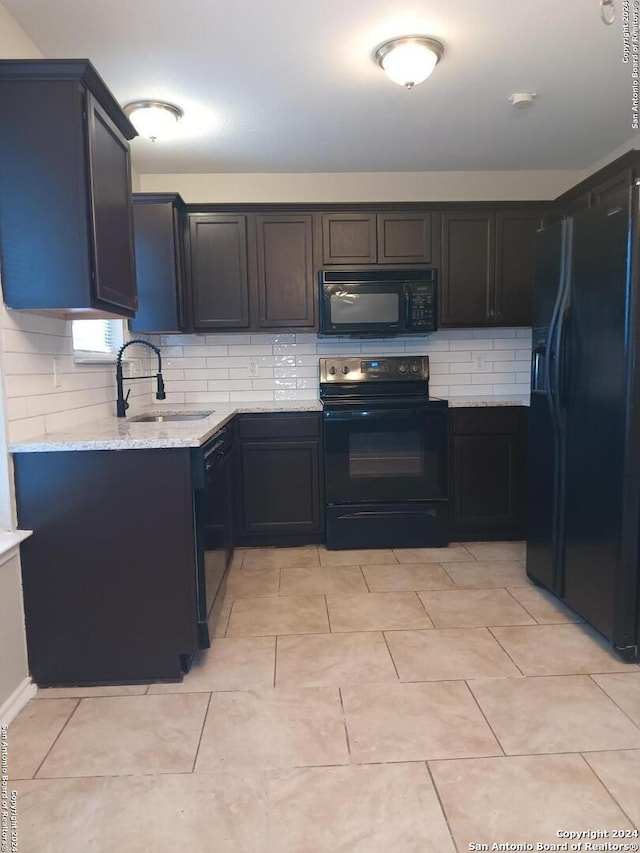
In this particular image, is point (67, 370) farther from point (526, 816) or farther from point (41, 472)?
point (526, 816)

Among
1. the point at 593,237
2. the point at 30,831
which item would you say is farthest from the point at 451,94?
the point at 30,831

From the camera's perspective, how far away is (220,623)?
2.57 meters

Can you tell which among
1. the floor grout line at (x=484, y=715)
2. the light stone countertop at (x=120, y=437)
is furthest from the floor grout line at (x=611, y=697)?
the light stone countertop at (x=120, y=437)

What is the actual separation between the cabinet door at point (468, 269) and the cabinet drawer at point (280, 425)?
115cm

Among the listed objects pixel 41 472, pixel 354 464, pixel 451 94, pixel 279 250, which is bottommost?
pixel 354 464

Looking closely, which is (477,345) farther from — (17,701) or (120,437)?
(17,701)

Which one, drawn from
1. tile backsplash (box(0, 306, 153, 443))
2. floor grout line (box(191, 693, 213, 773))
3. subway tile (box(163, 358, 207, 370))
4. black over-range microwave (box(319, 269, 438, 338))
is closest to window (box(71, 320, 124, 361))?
tile backsplash (box(0, 306, 153, 443))

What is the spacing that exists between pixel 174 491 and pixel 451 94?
7.67 feet

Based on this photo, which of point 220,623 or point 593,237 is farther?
point 220,623

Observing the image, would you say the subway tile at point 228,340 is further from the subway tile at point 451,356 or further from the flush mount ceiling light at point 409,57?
the flush mount ceiling light at point 409,57

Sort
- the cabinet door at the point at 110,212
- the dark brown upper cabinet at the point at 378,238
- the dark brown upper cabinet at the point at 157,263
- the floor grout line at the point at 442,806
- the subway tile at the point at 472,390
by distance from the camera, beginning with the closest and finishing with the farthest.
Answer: the floor grout line at the point at 442,806
the cabinet door at the point at 110,212
the dark brown upper cabinet at the point at 157,263
the dark brown upper cabinet at the point at 378,238
the subway tile at the point at 472,390

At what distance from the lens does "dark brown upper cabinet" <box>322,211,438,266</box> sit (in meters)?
3.63

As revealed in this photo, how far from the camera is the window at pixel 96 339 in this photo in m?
2.67

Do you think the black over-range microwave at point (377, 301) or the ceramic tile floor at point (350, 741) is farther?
the black over-range microwave at point (377, 301)
